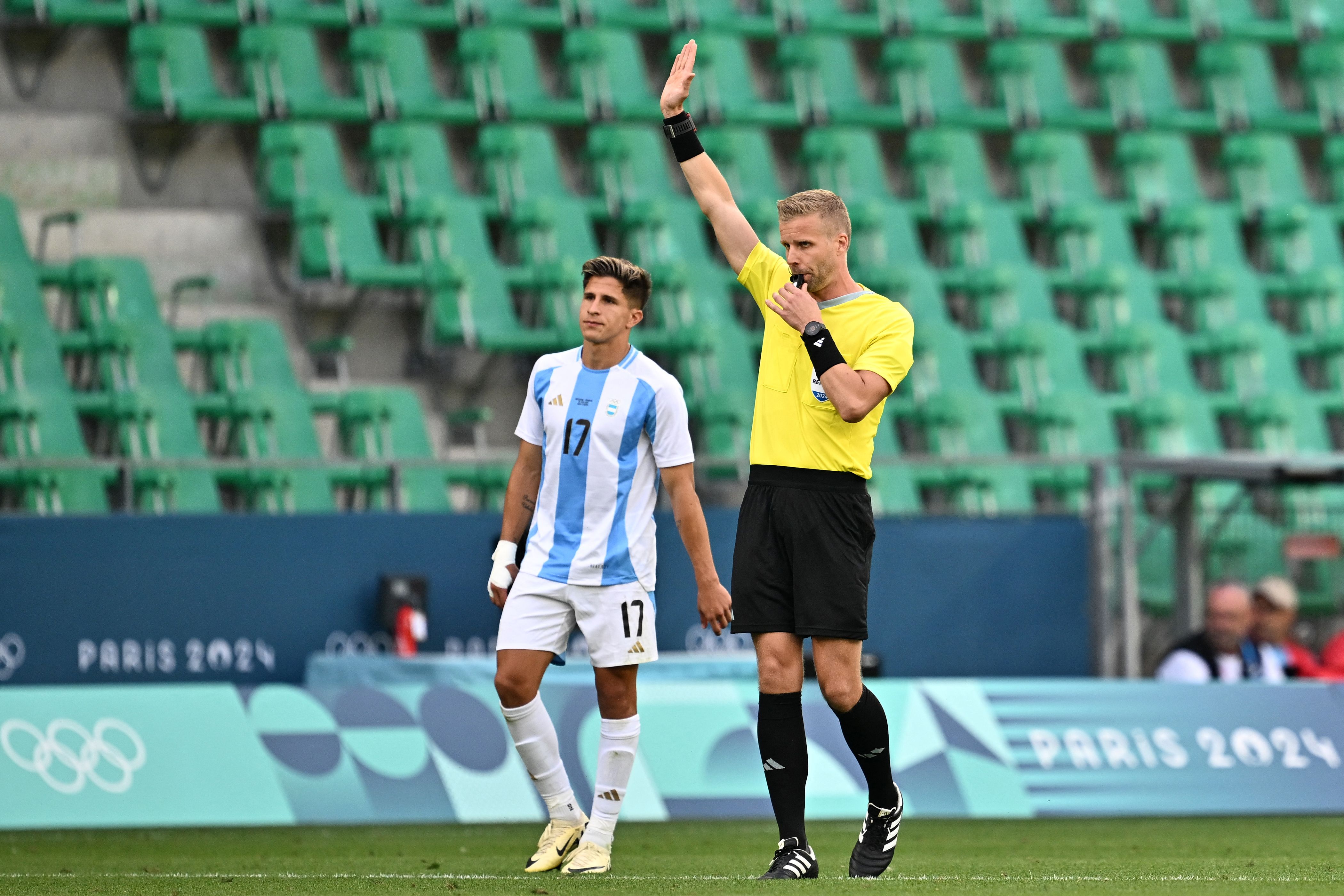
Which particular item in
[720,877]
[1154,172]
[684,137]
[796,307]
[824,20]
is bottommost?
[720,877]

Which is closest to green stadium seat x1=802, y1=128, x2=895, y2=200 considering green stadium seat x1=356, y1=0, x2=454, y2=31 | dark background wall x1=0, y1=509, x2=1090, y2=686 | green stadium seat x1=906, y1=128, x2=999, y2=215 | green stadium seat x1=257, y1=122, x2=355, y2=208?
green stadium seat x1=906, y1=128, x2=999, y2=215

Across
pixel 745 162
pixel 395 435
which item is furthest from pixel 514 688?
pixel 745 162

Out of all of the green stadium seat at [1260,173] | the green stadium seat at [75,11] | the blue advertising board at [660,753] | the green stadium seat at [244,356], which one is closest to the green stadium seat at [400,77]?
the green stadium seat at [75,11]

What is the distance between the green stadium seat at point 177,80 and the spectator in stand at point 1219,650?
7.85 metres

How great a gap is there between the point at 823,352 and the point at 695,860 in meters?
2.35

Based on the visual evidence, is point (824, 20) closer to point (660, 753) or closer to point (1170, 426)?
point (1170, 426)

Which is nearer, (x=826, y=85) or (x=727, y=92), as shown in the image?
(x=727, y=92)

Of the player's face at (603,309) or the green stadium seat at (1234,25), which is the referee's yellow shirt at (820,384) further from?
the green stadium seat at (1234,25)

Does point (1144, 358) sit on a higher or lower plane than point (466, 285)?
lower

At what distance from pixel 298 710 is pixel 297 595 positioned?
6.38 ft

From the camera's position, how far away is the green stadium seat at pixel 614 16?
16125 mm

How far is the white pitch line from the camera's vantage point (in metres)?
5.56

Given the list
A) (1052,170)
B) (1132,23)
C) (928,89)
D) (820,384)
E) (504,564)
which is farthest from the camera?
(1132,23)

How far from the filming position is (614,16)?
16172 mm
